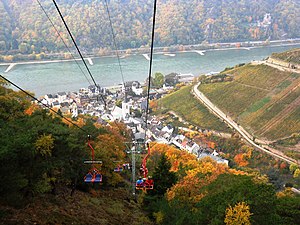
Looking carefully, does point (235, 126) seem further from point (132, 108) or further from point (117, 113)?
point (132, 108)

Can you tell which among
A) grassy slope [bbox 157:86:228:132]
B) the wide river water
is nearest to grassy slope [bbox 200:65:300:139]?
grassy slope [bbox 157:86:228:132]

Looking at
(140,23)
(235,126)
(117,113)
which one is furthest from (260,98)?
(140,23)

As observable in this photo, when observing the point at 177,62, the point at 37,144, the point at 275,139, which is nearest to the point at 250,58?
the point at 177,62

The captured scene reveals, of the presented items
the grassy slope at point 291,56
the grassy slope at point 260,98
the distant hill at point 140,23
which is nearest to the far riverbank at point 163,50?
the distant hill at point 140,23

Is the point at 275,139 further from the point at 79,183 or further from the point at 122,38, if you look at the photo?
the point at 122,38

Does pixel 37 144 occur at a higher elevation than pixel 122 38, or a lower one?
higher

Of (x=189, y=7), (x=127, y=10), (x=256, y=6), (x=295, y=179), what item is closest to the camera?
(x=295, y=179)

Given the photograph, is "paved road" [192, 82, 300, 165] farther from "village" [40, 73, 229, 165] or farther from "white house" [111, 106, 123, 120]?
"white house" [111, 106, 123, 120]
